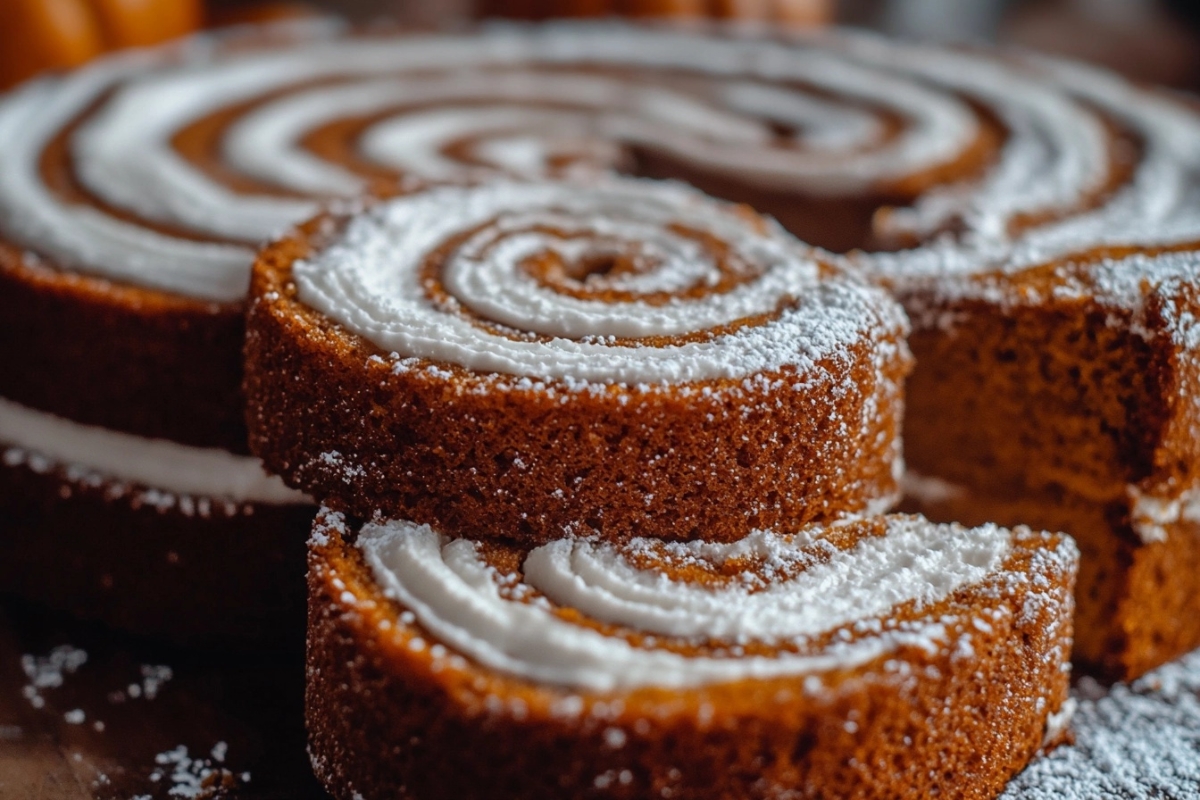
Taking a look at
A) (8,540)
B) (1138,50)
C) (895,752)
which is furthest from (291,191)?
(1138,50)

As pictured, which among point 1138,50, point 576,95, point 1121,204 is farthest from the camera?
point 1138,50

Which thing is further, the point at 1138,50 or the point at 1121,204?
the point at 1138,50

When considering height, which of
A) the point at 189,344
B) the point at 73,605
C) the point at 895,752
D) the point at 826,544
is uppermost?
the point at 189,344

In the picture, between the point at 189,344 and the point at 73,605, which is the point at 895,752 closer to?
the point at 189,344

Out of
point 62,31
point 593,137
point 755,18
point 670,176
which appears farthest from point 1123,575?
point 62,31

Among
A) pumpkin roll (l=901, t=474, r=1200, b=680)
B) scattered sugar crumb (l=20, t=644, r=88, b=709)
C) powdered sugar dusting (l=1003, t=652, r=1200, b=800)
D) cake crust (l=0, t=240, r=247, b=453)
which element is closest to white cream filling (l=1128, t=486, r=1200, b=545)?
pumpkin roll (l=901, t=474, r=1200, b=680)

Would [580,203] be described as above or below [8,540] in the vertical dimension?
above

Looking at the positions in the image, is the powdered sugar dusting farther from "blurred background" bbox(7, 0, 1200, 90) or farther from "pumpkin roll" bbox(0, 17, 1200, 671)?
"blurred background" bbox(7, 0, 1200, 90)
